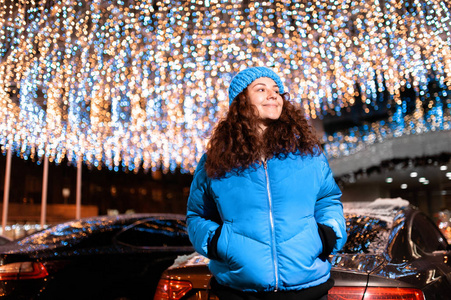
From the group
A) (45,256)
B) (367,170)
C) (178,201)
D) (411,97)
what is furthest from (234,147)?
(178,201)

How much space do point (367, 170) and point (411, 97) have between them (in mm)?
5066

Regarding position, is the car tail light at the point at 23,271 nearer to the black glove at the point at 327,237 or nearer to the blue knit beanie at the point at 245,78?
the blue knit beanie at the point at 245,78

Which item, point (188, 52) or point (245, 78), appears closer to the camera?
point (245, 78)

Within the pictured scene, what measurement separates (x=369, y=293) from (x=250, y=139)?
41.7 inches

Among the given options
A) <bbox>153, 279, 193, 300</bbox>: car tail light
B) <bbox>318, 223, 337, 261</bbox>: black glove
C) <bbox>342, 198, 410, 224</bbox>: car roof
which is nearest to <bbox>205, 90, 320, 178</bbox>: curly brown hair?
<bbox>318, 223, 337, 261</bbox>: black glove

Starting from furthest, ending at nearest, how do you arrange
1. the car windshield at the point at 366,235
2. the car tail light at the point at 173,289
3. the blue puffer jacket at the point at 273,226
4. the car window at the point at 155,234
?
the car window at the point at 155,234
the car windshield at the point at 366,235
the car tail light at the point at 173,289
the blue puffer jacket at the point at 273,226

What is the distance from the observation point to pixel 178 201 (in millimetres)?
45156

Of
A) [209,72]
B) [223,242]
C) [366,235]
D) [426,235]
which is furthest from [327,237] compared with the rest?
[209,72]

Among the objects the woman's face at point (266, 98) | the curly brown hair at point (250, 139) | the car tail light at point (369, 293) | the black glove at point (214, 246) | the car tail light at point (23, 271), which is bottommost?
the car tail light at point (23, 271)

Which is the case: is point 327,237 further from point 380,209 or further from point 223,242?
point 380,209

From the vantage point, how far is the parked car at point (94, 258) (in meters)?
3.76

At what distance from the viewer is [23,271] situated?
12.3ft

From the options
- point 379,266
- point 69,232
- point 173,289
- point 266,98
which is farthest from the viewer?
point 69,232

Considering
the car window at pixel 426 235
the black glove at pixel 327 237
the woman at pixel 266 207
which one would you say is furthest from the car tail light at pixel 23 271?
the car window at pixel 426 235
